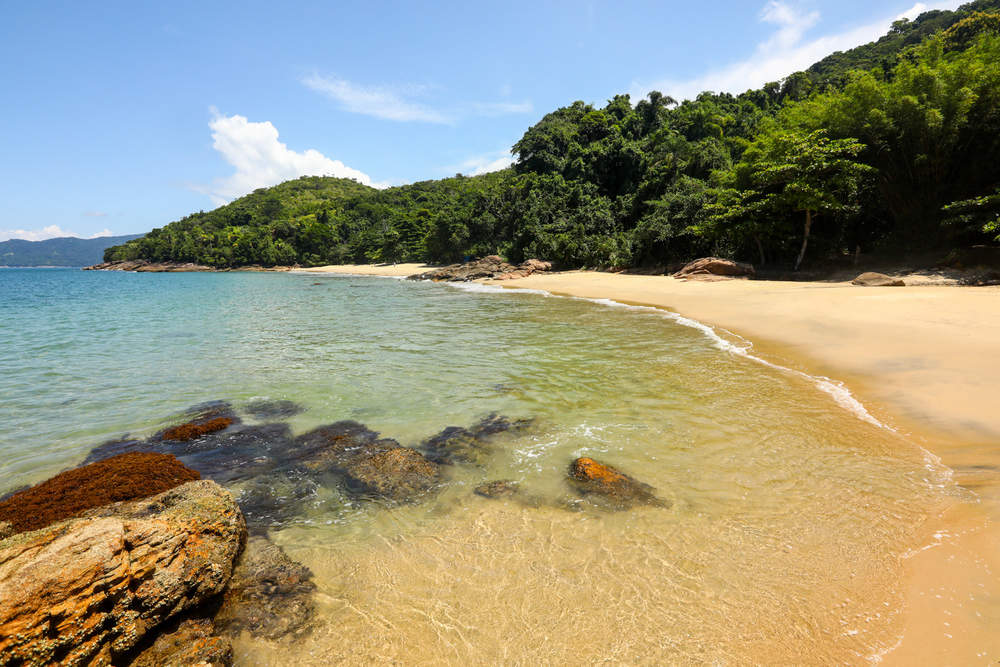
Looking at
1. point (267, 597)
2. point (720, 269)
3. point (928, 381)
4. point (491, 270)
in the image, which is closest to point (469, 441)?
point (267, 597)

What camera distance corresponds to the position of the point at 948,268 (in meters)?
19.0

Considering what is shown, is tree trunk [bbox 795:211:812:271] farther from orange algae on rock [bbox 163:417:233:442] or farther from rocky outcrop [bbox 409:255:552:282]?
orange algae on rock [bbox 163:417:233:442]

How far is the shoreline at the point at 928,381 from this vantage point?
2990 mm

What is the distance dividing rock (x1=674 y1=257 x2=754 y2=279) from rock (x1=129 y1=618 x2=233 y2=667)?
2991cm

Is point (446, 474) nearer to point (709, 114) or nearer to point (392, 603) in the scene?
point (392, 603)

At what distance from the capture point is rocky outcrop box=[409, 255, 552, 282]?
46.2 meters

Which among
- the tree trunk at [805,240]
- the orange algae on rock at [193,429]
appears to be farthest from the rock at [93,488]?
the tree trunk at [805,240]

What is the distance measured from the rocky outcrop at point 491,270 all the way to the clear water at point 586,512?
35096mm

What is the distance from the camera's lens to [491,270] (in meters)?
49.7

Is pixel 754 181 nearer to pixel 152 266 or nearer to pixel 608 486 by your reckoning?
pixel 608 486

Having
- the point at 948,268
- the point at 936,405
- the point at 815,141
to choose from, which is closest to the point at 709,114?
the point at 815,141

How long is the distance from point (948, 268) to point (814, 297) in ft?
30.6

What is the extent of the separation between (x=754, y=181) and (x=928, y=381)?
23780 mm

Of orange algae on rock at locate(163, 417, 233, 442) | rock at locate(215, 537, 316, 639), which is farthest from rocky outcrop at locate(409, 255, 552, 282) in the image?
rock at locate(215, 537, 316, 639)
